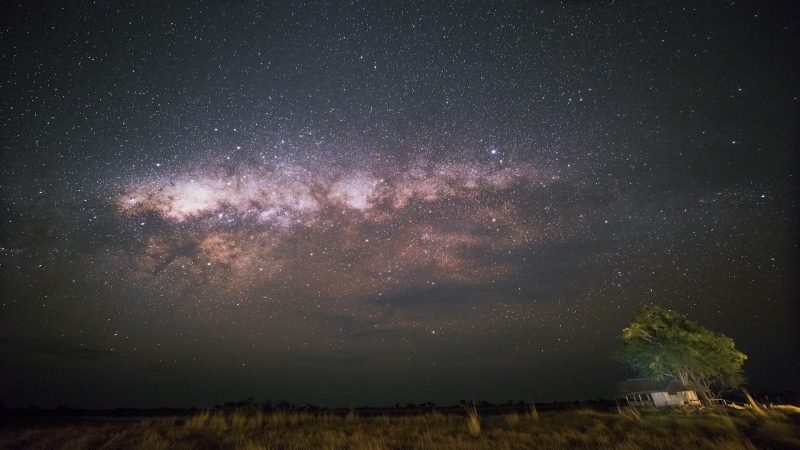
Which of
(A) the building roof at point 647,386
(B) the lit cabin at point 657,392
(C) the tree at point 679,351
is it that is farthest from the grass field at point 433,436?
(A) the building roof at point 647,386

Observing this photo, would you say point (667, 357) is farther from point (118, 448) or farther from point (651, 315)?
point (118, 448)

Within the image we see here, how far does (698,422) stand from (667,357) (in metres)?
18.9

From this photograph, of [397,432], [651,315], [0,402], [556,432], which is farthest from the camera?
[651,315]

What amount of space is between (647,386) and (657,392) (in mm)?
1820

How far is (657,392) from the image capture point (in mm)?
40438

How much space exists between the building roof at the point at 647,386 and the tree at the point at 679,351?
8.41ft

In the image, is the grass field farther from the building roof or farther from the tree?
the building roof

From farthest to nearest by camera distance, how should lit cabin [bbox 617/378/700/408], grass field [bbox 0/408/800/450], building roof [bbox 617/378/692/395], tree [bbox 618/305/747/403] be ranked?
building roof [bbox 617/378/692/395] < lit cabin [bbox 617/378/700/408] < tree [bbox 618/305/747/403] < grass field [bbox 0/408/800/450]

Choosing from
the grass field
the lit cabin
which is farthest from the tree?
the grass field

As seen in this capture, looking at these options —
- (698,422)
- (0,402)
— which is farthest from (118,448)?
(0,402)

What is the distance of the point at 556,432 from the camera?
13547mm

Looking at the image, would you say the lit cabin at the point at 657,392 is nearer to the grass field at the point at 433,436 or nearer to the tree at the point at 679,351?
the tree at the point at 679,351

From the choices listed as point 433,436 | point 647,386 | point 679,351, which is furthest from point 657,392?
point 433,436

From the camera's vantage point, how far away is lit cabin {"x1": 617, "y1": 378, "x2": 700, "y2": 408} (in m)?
36.1
